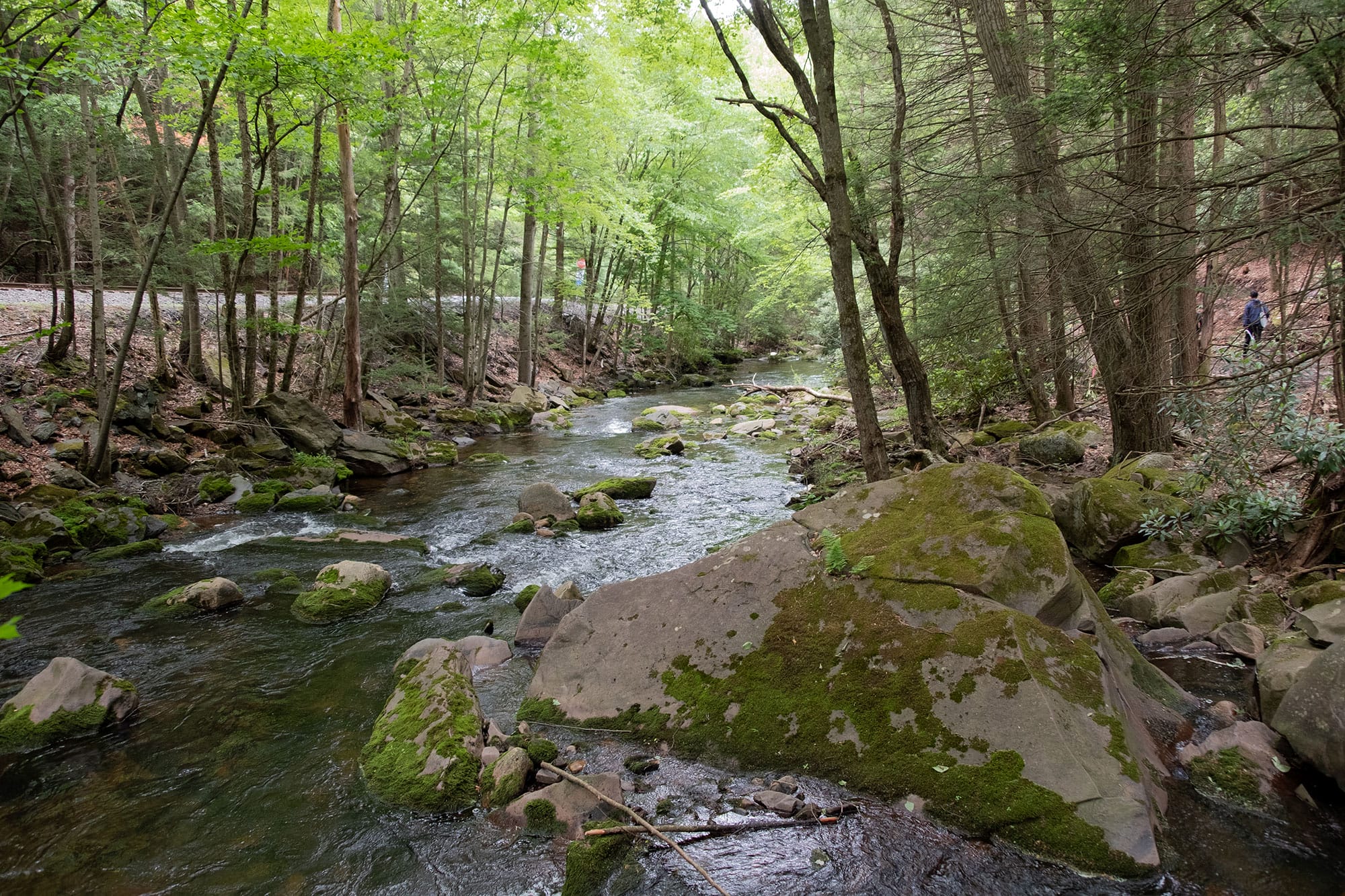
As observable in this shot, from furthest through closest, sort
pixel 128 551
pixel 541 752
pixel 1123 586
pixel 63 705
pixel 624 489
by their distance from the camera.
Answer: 1. pixel 624 489
2. pixel 128 551
3. pixel 1123 586
4. pixel 63 705
5. pixel 541 752

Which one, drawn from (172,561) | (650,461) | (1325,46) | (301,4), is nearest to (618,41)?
(301,4)

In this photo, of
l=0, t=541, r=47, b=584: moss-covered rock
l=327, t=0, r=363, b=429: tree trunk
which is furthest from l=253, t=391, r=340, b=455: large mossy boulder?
l=0, t=541, r=47, b=584: moss-covered rock

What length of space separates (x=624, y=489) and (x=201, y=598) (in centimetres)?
557

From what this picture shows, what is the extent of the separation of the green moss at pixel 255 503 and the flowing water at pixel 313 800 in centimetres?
243

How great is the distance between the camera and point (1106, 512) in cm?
634

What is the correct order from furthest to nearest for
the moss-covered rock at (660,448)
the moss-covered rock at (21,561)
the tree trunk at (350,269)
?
the moss-covered rock at (660,448) < the tree trunk at (350,269) < the moss-covered rock at (21,561)

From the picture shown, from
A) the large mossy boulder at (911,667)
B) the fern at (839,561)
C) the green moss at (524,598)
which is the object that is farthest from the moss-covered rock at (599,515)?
the fern at (839,561)

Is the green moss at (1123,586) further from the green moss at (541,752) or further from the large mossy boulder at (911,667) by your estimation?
the green moss at (541,752)

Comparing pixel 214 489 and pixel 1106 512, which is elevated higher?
pixel 1106 512

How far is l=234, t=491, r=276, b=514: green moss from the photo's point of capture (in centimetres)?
988

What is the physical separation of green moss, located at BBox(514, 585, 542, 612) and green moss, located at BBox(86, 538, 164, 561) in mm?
4959

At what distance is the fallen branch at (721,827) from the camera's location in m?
3.19

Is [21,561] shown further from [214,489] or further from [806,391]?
[806,391]

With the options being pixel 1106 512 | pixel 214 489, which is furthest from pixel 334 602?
pixel 1106 512
